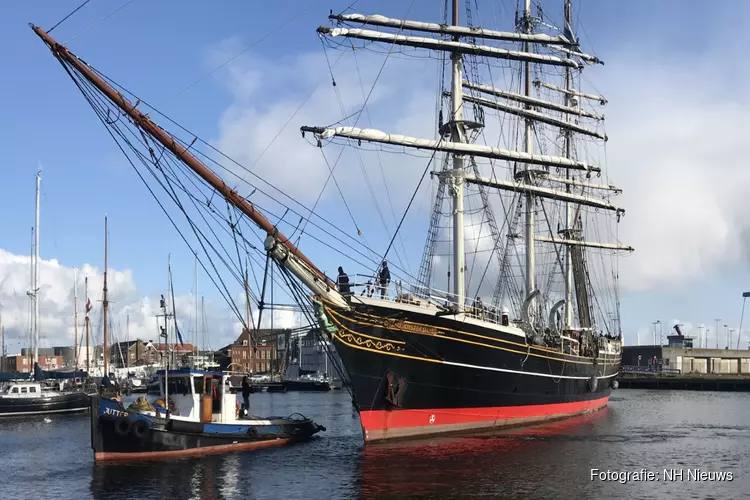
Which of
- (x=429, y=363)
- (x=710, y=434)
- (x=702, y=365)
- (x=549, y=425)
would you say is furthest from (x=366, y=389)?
(x=702, y=365)

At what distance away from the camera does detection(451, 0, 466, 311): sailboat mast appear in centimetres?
3838

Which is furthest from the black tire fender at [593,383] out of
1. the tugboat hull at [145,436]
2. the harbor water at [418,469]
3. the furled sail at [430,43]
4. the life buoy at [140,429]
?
the life buoy at [140,429]

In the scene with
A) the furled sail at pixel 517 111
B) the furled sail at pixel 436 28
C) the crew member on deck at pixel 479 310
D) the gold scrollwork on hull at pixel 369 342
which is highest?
the furled sail at pixel 436 28

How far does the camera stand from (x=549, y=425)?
136ft

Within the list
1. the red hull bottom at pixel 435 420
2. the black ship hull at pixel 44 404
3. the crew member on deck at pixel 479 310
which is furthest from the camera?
the black ship hull at pixel 44 404

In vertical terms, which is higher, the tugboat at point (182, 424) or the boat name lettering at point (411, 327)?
the boat name lettering at point (411, 327)

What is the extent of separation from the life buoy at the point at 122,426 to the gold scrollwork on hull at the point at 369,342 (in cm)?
831

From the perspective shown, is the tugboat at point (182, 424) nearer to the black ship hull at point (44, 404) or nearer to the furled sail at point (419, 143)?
the furled sail at point (419, 143)

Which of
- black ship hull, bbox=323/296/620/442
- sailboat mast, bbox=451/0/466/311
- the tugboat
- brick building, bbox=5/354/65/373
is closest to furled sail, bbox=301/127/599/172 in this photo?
sailboat mast, bbox=451/0/466/311

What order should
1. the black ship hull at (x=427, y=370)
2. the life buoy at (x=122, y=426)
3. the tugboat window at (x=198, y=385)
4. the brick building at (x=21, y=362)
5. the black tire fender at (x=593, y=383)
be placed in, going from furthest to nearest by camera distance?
the brick building at (x=21, y=362) < the black tire fender at (x=593, y=383) < the tugboat window at (x=198, y=385) < the black ship hull at (x=427, y=370) < the life buoy at (x=122, y=426)

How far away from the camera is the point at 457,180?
39.5 metres

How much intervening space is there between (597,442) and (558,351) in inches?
313

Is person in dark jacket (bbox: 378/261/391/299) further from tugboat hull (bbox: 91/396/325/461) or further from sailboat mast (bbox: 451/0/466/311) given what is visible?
tugboat hull (bbox: 91/396/325/461)

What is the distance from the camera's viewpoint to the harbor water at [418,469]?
23516 millimetres
